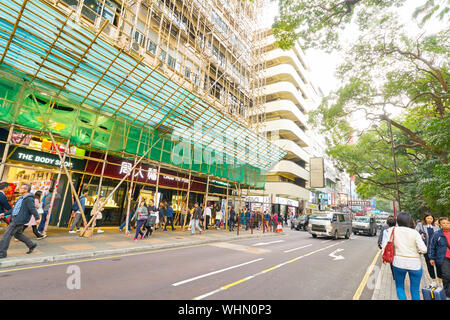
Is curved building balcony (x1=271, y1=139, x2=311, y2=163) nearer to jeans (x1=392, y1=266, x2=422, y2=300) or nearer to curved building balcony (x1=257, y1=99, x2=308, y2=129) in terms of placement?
curved building balcony (x1=257, y1=99, x2=308, y2=129)

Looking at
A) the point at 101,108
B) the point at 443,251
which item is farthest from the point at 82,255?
the point at 443,251

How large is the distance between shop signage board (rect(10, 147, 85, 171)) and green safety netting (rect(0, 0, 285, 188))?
5.51 ft

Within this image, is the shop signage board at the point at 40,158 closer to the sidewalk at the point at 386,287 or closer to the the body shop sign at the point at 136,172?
the the body shop sign at the point at 136,172

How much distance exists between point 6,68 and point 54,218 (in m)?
7.17

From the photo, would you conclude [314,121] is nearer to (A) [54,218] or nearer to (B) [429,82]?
(B) [429,82]

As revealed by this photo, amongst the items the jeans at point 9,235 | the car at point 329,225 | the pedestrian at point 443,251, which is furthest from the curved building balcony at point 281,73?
the jeans at point 9,235

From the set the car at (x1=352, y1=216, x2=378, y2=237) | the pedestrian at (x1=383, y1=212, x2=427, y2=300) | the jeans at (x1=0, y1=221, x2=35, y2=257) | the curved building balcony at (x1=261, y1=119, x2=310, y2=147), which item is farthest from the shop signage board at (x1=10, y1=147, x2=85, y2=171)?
the curved building balcony at (x1=261, y1=119, x2=310, y2=147)

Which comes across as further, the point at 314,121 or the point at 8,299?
the point at 314,121

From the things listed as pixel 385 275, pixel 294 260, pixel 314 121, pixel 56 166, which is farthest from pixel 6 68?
Answer: pixel 314 121

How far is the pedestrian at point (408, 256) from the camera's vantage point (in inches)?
141

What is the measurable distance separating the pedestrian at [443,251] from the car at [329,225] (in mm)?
A: 11819

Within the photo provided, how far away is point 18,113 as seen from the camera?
8594 millimetres

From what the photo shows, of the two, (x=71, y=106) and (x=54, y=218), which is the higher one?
(x=71, y=106)

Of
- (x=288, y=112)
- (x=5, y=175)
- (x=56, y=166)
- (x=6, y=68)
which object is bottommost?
(x=5, y=175)
